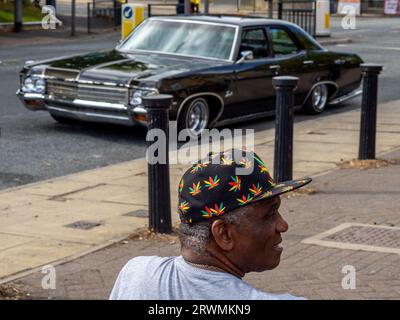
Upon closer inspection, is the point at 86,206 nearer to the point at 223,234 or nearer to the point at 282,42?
the point at 223,234

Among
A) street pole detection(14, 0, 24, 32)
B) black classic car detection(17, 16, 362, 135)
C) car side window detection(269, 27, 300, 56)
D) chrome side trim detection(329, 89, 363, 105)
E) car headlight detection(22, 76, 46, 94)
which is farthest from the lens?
street pole detection(14, 0, 24, 32)

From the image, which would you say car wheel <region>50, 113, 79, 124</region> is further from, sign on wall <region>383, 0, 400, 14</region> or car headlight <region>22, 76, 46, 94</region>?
sign on wall <region>383, 0, 400, 14</region>

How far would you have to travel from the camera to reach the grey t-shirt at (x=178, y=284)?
2.74 metres

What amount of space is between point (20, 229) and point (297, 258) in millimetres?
2358

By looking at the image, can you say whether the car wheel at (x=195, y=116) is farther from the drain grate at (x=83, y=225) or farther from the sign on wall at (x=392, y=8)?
the sign on wall at (x=392, y=8)

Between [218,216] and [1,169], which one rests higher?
[218,216]

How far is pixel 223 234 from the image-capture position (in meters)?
2.89

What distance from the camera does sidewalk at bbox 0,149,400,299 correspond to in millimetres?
6344

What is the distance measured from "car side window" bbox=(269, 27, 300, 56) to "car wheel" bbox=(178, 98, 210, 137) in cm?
208

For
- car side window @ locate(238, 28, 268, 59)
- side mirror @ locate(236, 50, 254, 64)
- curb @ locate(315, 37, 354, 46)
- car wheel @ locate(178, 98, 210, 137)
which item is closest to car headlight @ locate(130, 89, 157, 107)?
car wheel @ locate(178, 98, 210, 137)

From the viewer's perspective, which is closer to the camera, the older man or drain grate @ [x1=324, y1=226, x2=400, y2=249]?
the older man

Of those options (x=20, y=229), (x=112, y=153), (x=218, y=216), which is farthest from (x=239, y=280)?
(x=112, y=153)

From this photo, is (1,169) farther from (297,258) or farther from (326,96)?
(326,96)

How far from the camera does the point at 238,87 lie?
13461 mm
